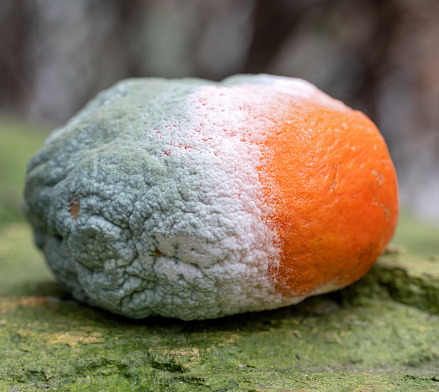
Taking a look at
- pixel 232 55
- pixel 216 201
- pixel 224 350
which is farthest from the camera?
pixel 232 55

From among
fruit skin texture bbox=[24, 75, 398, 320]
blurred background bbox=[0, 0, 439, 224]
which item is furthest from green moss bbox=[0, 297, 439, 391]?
blurred background bbox=[0, 0, 439, 224]

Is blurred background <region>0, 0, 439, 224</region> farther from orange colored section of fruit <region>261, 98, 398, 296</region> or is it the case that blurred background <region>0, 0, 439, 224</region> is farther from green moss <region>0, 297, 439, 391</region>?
orange colored section of fruit <region>261, 98, 398, 296</region>

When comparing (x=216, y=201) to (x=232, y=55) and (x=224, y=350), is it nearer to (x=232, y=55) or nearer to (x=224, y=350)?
(x=224, y=350)

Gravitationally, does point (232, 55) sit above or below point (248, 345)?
above

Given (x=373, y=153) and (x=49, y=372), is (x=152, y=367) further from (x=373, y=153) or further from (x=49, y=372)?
(x=373, y=153)

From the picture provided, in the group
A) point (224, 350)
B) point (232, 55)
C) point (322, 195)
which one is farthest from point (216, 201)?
point (232, 55)

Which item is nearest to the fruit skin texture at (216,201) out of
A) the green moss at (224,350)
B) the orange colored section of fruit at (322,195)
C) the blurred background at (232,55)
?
the orange colored section of fruit at (322,195)

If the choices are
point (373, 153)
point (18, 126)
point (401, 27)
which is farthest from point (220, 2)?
point (373, 153)
